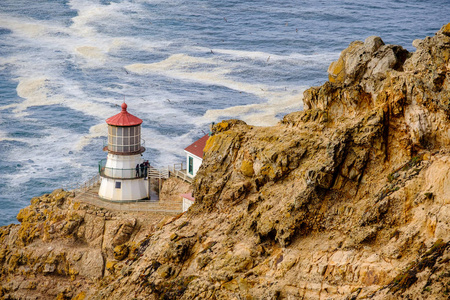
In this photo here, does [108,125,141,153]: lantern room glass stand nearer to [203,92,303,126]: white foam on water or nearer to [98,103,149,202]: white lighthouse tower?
[98,103,149,202]: white lighthouse tower

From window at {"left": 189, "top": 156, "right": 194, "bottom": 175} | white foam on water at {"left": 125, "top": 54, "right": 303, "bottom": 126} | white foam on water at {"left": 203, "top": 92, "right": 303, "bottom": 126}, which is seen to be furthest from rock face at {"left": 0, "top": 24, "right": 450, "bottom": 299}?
white foam on water at {"left": 203, "top": 92, "right": 303, "bottom": 126}

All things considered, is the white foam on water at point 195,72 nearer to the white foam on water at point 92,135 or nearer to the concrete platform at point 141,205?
the white foam on water at point 92,135

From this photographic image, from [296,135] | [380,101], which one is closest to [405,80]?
[380,101]

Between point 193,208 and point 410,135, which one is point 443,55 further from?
point 193,208

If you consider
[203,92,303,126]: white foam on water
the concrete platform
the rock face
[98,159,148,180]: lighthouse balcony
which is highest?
the rock face

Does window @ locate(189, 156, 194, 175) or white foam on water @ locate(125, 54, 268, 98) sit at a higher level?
window @ locate(189, 156, 194, 175)

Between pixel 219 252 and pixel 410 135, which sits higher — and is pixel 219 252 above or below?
below

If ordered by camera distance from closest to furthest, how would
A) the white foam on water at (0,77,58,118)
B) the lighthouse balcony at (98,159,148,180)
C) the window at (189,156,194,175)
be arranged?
the lighthouse balcony at (98,159,148,180) → the window at (189,156,194,175) → the white foam on water at (0,77,58,118)

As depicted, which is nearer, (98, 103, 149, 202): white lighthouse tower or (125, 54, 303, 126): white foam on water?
(98, 103, 149, 202): white lighthouse tower
